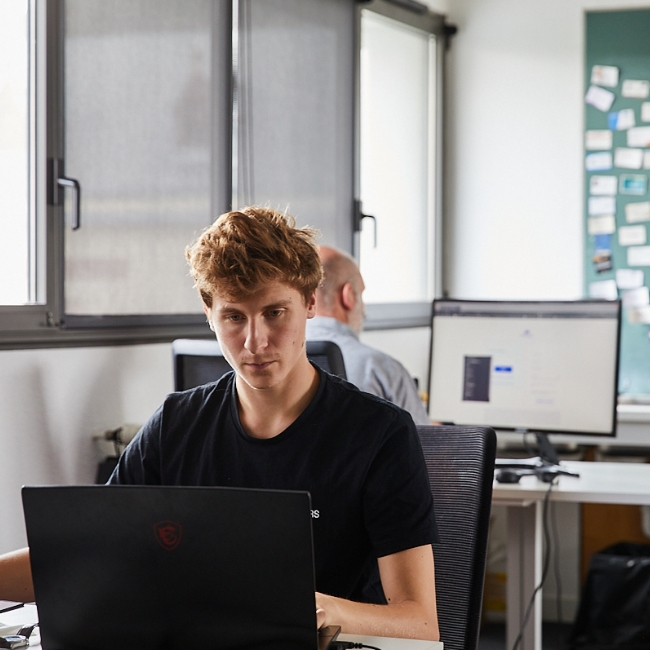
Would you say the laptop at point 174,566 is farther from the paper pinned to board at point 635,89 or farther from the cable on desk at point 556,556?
the paper pinned to board at point 635,89

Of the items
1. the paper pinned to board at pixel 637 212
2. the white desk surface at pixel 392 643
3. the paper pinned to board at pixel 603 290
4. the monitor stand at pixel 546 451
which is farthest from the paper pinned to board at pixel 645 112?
the white desk surface at pixel 392 643

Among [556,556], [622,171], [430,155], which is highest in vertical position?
[430,155]

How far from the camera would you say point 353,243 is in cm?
391

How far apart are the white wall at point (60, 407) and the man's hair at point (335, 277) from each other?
525 mm

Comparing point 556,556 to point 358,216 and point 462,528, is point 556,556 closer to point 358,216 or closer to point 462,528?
point 358,216

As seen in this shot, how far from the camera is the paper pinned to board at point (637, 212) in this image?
162 inches

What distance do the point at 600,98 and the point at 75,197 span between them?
2472 mm

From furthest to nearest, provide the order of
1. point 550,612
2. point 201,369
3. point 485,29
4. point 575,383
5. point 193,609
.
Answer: point 485,29
point 550,612
point 575,383
point 201,369
point 193,609

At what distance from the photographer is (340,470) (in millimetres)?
1379

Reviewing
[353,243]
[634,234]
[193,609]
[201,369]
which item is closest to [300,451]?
[193,609]

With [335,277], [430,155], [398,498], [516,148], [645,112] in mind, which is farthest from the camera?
[430,155]

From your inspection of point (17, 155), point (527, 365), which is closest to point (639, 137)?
point (527, 365)

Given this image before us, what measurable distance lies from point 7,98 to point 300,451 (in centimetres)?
152

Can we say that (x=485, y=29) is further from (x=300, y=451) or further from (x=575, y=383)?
(x=300, y=451)
